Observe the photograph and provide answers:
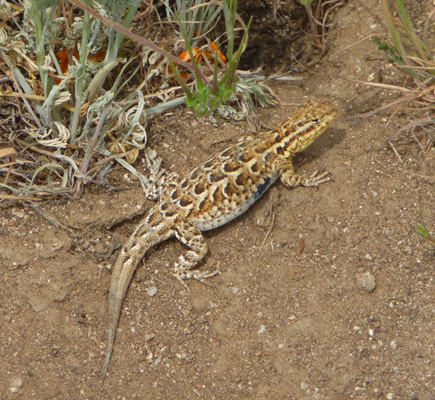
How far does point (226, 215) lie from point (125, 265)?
100cm

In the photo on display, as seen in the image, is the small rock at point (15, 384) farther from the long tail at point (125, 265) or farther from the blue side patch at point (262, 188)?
the blue side patch at point (262, 188)

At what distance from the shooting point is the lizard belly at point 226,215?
15.6ft

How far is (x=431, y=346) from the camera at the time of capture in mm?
4129

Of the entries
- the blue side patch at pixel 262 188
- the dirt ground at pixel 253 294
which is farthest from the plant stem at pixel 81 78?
the blue side patch at pixel 262 188

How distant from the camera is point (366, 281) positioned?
4.44 m

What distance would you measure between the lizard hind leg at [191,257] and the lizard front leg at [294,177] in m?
0.97

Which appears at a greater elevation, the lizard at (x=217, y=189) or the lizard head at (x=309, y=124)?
the lizard head at (x=309, y=124)

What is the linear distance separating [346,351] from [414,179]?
1.69m

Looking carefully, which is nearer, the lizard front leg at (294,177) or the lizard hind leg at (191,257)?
the lizard hind leg at (191,257)

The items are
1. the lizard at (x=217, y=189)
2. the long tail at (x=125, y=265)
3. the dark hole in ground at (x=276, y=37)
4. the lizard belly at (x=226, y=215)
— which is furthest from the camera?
the dark hole in ground at (x=276, y=37)

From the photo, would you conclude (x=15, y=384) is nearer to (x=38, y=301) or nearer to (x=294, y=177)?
(x=38, y=301)

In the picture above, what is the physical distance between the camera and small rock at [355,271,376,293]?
4.41 meters

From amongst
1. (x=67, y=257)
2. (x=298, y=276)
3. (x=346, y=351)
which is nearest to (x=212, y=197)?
(x=298, y=276)

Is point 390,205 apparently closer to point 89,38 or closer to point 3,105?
point 89,38
